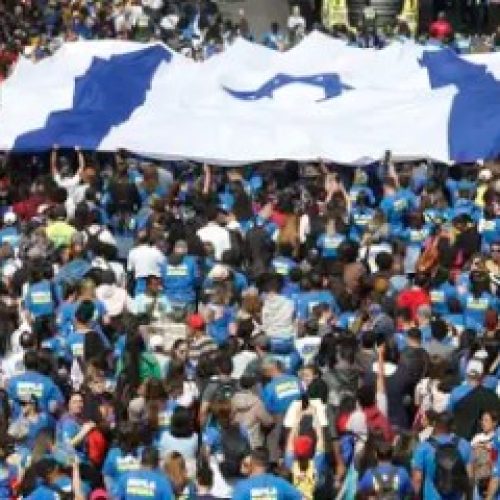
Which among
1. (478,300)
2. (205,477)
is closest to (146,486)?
(205,477)

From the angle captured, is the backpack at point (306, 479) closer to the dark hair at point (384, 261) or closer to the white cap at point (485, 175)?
the dark hair at point (384, 261)

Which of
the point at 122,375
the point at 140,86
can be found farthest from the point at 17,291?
the point at 140,86

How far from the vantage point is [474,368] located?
11.5 meters

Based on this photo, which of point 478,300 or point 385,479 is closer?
point 385,479

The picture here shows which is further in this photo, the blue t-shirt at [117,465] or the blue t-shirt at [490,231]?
the blue t-shirt at [490,231]

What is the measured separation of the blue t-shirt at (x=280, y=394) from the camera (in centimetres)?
1120

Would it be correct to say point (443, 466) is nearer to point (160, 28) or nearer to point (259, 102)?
point (259, 102)

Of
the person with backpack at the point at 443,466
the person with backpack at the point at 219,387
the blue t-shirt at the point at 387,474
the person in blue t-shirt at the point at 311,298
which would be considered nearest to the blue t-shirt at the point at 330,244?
the person in blue t-shirt at the point at 311,298

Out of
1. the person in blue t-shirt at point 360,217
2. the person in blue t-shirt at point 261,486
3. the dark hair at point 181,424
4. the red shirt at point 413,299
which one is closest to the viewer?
the person in blue t-shirt at point 261,486

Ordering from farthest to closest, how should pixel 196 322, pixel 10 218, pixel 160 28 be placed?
pixel 160 28 < pixel 10 218 < pixel 196 322

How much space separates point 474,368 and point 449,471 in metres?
1.64

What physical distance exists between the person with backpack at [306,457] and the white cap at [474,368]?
1.07 meters

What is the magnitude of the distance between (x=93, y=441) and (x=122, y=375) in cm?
114

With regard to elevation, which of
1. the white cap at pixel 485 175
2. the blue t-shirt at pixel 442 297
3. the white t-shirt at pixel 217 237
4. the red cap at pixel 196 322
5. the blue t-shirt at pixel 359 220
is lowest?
the white cap at pixel 485 175
